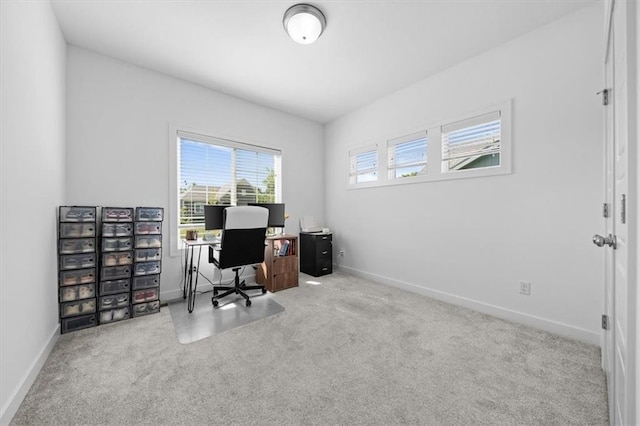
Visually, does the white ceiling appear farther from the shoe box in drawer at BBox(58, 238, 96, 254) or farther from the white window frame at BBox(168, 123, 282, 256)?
the shoe box in drawer at BBox(58, 238, 96, 254)

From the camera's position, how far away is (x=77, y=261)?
226cm

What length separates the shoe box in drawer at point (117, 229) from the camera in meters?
2.44

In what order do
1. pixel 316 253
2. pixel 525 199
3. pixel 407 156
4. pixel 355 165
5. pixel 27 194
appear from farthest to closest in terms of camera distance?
pixel 355 165 → pixel 316 253 → pixel 407 156 → pixel 525 199 → pixel 27 194

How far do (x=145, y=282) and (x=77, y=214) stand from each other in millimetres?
887

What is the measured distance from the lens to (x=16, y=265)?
1454 millimetres

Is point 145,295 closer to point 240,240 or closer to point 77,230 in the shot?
point 77,230

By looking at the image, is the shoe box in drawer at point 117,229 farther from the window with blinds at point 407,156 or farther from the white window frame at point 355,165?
the window with blinds at point 407,156

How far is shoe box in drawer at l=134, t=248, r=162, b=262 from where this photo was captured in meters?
2.61

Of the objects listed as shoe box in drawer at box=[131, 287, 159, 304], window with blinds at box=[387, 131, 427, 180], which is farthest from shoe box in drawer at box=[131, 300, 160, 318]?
window with blinds at box=[387, 131, 427, 180]

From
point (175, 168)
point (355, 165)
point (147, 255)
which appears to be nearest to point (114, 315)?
point (147, 255)

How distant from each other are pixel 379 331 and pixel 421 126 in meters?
2.53

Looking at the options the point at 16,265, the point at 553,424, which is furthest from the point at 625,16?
the point at 16,265

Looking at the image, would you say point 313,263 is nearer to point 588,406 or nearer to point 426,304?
point 426,304

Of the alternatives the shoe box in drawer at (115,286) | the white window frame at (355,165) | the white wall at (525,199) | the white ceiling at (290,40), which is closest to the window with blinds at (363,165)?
the white window frame at (355,165)
